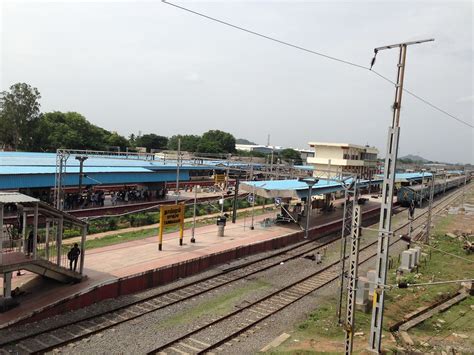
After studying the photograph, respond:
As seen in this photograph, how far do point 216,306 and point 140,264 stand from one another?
13.7 feet

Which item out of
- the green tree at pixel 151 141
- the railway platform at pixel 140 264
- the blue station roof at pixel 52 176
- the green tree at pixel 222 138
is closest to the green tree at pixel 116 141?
the green tree at pixel 151 141

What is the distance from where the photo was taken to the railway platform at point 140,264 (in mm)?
12812

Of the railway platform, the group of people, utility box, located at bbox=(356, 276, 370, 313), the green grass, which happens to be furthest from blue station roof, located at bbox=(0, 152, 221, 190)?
utility box, located at bbox=(356, 276, 370, 313)

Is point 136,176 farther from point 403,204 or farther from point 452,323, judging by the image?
point 403,204

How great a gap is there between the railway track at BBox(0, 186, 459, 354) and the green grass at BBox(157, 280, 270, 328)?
2.46ft

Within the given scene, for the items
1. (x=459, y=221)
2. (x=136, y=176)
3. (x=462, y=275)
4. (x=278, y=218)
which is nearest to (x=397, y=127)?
(x=462, y=275)

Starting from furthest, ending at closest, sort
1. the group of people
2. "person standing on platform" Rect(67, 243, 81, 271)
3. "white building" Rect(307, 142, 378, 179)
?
"white building" Rect(307, 142, 378, 179) < "person standing on platform" Rect(67, 243, 81, 271) < the group of people

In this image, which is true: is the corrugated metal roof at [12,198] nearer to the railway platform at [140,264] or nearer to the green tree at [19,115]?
the railway platform at [140,264]

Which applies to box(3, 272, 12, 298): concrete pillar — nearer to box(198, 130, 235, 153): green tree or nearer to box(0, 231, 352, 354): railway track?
box(0, 231, 352, 354): railway track

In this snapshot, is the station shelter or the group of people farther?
the group of people

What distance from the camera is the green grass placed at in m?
12.9

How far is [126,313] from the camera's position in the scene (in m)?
13.1

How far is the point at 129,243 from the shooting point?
20.5m

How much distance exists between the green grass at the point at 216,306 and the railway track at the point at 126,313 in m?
0.75
